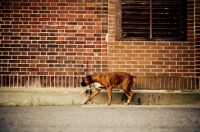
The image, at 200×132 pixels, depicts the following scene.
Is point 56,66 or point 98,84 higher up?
point 56,66

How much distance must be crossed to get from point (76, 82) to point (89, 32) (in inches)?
54.3

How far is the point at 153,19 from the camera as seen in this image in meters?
6.81

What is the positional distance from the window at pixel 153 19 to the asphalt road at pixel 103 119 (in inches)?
82.2

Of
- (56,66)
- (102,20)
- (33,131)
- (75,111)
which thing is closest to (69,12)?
(102,20)

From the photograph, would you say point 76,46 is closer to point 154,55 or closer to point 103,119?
point 154,55

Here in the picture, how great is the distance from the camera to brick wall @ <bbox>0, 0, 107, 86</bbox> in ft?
22.0

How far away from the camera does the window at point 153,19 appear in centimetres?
678

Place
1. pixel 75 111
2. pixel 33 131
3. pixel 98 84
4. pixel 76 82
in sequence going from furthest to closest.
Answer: pixel 76 82
pixel 98 84
pixel 75 111
pixel 33 131

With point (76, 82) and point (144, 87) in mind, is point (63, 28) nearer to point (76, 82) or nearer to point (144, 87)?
point (76, 82)

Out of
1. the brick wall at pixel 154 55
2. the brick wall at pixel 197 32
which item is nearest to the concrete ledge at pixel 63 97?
the brick wall at pixel 154 55

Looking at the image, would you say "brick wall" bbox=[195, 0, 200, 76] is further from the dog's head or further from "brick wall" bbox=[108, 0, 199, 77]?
the dog's head

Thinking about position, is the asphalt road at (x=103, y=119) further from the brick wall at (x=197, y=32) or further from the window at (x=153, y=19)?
the window at (x=153, y=19)

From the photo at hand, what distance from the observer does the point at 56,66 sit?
6.71m

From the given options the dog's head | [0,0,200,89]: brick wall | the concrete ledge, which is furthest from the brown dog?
[0,0,200,89]: brick wall
